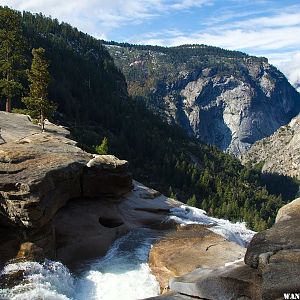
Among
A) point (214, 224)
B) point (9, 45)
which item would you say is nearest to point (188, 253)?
point (214, 224)

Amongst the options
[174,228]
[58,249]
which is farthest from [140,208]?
[58,249]

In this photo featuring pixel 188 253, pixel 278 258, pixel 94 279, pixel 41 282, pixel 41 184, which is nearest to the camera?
pixel 278 258

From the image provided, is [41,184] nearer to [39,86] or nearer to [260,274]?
[260,274]

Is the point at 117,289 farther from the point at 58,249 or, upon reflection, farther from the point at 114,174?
the point at 114,174

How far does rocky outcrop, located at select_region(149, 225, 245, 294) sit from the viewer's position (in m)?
31.0

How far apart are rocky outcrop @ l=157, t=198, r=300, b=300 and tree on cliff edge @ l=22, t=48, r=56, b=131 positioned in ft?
124

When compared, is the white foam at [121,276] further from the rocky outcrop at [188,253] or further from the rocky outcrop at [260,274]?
the rocky outcrop at [260,274]

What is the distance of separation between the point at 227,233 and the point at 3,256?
21.2m

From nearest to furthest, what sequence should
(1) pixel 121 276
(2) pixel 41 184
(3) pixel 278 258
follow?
(3) pixel 278 258, (2) pixel 41 184, (1) pixel 121 276

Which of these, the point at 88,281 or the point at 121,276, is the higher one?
the point at 121,276

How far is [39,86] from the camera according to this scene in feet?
187

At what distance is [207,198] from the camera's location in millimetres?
192000

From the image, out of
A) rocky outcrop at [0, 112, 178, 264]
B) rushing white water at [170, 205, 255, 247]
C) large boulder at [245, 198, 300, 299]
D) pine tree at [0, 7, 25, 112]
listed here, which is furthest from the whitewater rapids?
pine tree at [0, 7, 25, 112]

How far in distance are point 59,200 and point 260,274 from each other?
20354 mm
